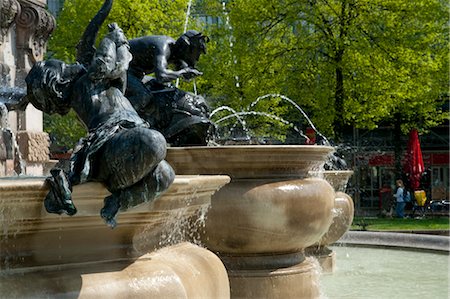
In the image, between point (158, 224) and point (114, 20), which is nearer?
point (158, 224)

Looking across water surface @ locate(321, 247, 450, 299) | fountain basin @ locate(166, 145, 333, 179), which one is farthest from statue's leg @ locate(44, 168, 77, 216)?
water surface @ locate(321, 247, 450, 299)

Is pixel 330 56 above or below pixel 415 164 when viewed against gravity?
above

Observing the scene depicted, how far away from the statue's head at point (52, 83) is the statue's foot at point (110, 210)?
1.00m

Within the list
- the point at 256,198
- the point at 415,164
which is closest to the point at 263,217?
the point at 256,198

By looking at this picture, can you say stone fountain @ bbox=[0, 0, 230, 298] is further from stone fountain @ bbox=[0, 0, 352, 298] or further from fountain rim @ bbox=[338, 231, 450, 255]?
fountain rim @ bbox=[338, 231, 450, 255]

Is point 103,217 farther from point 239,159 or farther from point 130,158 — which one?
point 239,159

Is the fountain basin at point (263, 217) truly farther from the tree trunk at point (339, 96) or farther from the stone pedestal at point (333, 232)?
the tree trunk at point (339, 96)

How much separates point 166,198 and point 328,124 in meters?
21.3

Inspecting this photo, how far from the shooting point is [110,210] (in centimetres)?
317

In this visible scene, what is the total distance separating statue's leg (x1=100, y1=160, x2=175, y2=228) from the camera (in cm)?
317

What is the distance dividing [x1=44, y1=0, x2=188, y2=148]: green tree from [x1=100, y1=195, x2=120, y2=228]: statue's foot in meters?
22.8

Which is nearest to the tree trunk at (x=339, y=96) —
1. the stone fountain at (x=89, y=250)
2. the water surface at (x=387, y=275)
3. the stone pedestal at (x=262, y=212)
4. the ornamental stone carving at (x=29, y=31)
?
the water surface at (x=387, y=275)

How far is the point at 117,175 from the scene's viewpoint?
3.17 metres

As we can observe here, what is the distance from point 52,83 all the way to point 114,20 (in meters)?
23.7
